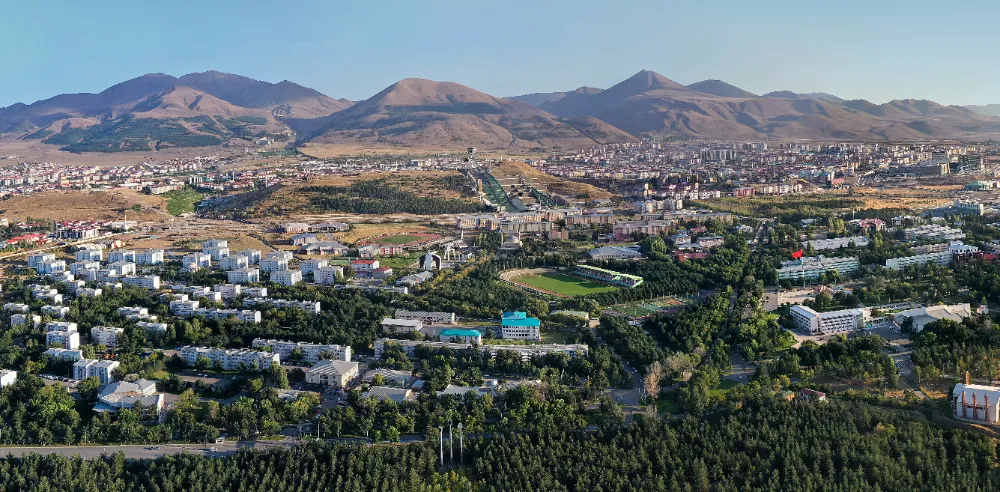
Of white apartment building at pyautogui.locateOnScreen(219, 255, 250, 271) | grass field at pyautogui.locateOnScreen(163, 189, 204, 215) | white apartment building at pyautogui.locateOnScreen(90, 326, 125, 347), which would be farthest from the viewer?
grass field at pyautogui.locateOnScreen(163, 189, 204, 215)

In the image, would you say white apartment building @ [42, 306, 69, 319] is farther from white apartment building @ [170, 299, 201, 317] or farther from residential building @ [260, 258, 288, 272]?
residential building @ [260, 258, 288, 272]

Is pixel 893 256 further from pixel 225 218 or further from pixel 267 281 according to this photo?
pixel 225 218

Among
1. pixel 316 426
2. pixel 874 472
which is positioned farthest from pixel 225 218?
pixel 874 472

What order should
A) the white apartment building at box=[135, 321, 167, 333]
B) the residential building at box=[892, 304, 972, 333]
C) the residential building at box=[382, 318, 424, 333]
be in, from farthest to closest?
the white apartment building at box=[135, 321, 167, 333] → the residential building at box=[382, 318, 424, 333] → the residential building at box=[892, 304, 972, 333]

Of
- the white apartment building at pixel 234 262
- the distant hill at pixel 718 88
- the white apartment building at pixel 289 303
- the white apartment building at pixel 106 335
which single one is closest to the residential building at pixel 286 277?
the white apartment building at pixel 234 262

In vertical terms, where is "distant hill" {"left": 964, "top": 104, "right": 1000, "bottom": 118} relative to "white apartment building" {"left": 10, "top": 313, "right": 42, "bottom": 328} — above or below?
above

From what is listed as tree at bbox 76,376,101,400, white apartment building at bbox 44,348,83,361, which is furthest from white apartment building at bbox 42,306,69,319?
tree at bbox 76,376,101,400

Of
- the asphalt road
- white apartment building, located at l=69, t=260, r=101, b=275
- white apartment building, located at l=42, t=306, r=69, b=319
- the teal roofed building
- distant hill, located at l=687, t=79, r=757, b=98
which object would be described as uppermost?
distant hill, located at l=687, t=79, r=757, b=98
